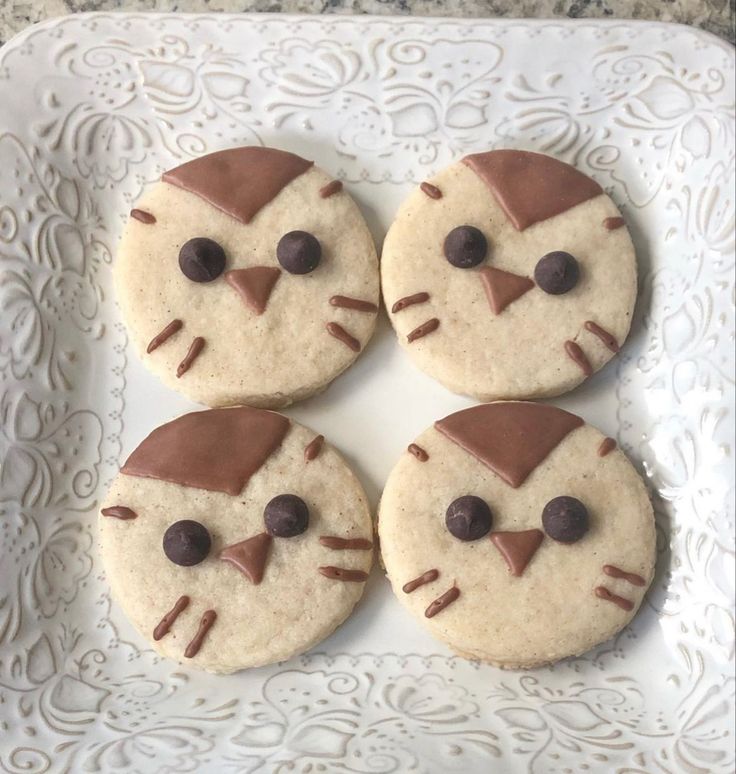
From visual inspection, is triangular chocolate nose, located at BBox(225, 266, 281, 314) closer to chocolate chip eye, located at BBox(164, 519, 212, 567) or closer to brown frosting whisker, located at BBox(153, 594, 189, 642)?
chocolate chip eye, located at BBox(164, 519, 212, 567)

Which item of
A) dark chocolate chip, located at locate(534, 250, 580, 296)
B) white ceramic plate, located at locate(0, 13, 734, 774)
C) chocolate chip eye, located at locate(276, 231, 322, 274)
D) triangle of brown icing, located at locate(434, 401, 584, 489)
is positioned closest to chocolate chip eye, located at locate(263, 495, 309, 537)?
white ceramic plate, located at locate(0, 13, 734, 774)

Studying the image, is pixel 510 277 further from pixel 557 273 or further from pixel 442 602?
pixel 442 602

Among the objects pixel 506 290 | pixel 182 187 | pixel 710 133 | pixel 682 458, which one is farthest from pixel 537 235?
→ pixel 182 187

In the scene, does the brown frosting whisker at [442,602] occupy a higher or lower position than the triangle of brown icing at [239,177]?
lower

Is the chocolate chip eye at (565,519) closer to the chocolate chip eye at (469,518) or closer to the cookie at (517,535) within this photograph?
the cookie at (517,535)

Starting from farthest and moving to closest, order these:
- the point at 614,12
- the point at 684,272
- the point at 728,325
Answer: the point at 614,12 < the point at 684,272 < the point at 728,325

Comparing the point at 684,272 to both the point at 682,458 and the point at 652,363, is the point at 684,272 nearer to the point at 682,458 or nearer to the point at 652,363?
the point at 652,363

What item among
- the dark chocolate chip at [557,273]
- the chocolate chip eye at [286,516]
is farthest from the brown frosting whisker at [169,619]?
the dark chocolate chip at [557,273]
